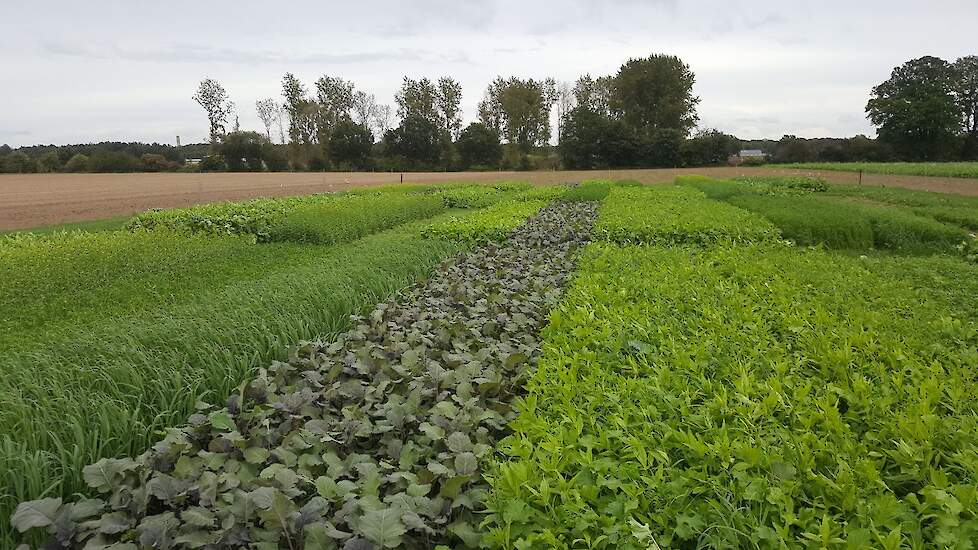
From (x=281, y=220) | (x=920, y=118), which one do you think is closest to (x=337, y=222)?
(x=281, y=220)

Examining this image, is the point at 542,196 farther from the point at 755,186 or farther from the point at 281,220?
the point at 755,186

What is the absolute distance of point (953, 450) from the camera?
2.09m

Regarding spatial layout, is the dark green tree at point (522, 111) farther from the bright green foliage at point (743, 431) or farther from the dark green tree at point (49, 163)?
the bright green foliage at point (743, 431)

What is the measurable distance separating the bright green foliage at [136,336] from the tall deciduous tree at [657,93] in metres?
41.2

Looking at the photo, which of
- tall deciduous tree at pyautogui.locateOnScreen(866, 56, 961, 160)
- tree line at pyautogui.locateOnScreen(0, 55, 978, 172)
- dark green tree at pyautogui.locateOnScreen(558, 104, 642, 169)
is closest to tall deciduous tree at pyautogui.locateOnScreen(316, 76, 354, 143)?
tree line at pyautogui.locateOnScreen(0, 55, 978, 172)

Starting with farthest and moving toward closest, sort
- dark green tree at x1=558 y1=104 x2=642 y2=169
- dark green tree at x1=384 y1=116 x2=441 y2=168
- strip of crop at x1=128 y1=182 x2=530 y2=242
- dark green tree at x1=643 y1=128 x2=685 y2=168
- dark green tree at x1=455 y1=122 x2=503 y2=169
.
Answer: dark green tree at x1=384 y1=116 x2=441 y2=168, dark green tree at x1=455 y1=122 x2=503 y2=169, dark green tree at x1=558 y1=104 x2=642 y2=169, dark green tree at x1=643 y1=128 x2=685 y2=168, strip of crop at x1=128 y1=182 x2=530 y2=242

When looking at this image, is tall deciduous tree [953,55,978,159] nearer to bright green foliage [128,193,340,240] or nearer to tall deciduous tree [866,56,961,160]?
tall deciduous tree [866,56,961,160]

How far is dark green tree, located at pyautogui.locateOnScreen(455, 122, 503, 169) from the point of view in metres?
43.0

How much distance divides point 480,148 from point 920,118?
101ft

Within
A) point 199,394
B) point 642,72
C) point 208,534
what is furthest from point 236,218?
point 642,72

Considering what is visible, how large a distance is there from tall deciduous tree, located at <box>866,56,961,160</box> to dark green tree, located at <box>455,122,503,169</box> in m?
28.5

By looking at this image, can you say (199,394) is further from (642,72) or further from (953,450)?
(642,72)

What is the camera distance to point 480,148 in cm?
4316

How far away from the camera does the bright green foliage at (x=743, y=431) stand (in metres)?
1.68
